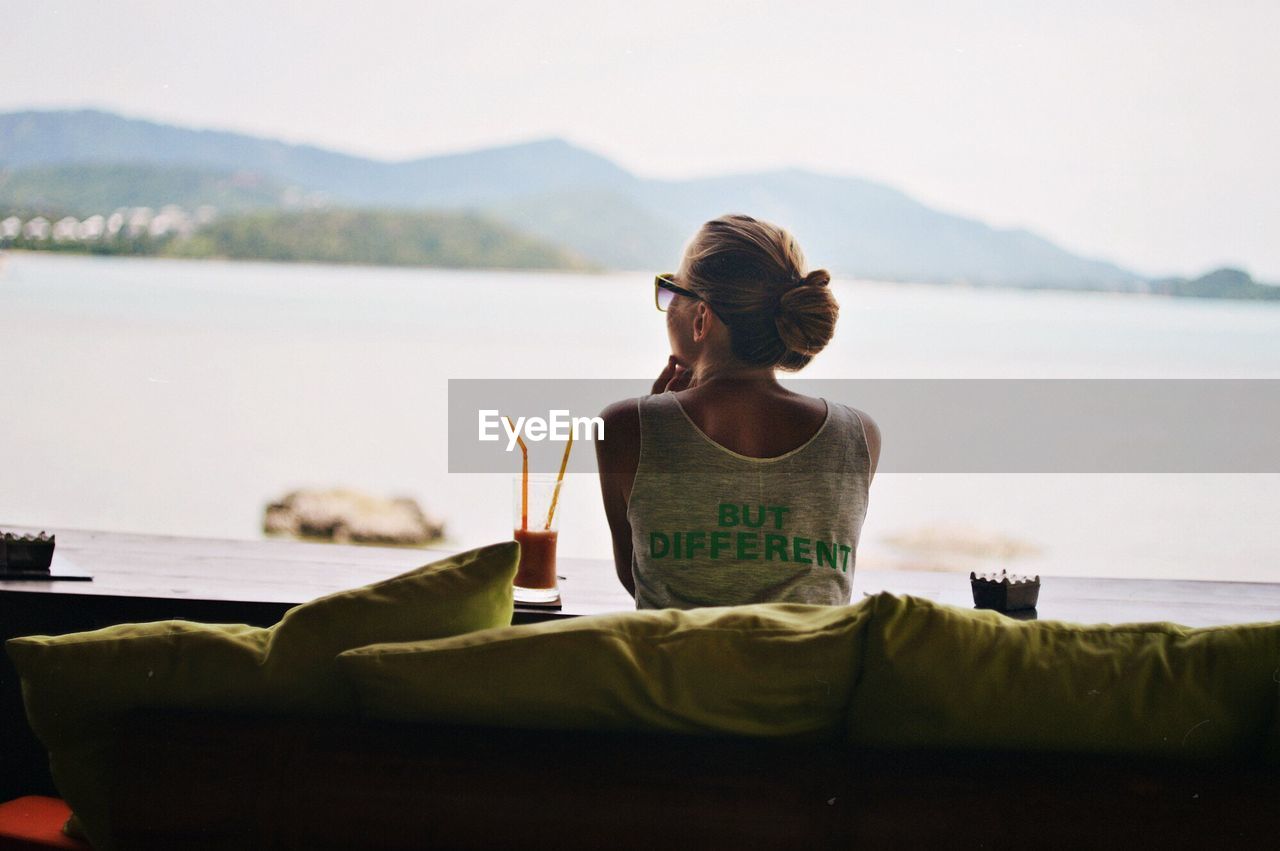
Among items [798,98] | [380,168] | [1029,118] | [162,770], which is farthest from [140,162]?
[162,770]

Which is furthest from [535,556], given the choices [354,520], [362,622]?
[354,520]

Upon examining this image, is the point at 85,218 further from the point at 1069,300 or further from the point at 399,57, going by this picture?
the point at 1069,300

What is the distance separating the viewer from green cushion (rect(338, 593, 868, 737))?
0.96 m

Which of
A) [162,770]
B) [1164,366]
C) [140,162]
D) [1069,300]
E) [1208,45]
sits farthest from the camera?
[1069,300]

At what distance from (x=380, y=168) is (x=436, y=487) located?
3413mm

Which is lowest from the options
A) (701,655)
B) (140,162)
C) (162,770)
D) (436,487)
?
(436,487)

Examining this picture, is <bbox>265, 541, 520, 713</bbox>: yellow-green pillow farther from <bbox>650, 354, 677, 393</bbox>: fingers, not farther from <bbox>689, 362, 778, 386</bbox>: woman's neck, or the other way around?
<bbox>650, 354, 677, 393</bbox>: fingers

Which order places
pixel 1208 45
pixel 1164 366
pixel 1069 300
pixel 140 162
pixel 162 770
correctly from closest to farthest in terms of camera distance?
pixel 162 770 → pixel 1208 45 → pixel 1164 366 → pixel 140 162 → pixel 1069 300

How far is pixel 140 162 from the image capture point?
1051 centimetres

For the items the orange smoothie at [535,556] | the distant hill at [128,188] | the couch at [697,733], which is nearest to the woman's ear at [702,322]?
the orange smoothie at [535,556]

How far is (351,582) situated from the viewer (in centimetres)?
189

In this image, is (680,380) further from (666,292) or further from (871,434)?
(871,434)

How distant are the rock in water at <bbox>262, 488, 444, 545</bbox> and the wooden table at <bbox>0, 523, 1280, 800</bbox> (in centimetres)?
592

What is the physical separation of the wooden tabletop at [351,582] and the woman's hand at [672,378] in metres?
0.35
